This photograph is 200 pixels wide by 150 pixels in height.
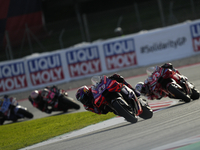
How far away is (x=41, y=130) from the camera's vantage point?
803 centimetres

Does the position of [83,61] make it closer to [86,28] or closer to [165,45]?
[86,28]

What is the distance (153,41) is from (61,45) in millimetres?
4669

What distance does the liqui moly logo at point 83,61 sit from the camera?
51.5ft

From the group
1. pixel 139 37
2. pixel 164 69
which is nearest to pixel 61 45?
pixel 139 37

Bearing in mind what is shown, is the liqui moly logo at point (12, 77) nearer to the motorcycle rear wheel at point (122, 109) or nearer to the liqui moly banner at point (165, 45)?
the liqui moly banner at point (165, 45)

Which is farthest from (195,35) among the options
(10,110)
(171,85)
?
(171,85)

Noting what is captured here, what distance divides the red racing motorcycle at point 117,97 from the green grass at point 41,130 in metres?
1.69

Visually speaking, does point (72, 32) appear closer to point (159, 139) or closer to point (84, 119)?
point (84, 119)

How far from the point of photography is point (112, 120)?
738 cm

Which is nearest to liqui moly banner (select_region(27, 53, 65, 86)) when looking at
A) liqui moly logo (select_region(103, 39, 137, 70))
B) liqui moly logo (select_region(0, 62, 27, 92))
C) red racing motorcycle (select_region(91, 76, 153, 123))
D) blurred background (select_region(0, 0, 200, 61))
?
liqui moly logo (select_region(0, 62, 27, 92))

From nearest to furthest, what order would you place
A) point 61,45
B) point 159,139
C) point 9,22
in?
point 159,139 → point 61,45 → point 9,22

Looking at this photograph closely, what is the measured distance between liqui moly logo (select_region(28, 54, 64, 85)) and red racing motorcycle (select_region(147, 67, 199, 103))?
885cm

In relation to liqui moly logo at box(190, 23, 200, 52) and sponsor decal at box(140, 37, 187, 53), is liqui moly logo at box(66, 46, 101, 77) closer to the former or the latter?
sponsor decal at box(140, 37, 187, 53)

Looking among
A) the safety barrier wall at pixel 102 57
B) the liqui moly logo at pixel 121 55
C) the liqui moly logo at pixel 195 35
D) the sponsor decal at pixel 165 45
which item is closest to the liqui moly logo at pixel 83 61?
the safety barrier wall at pixel 102 57
